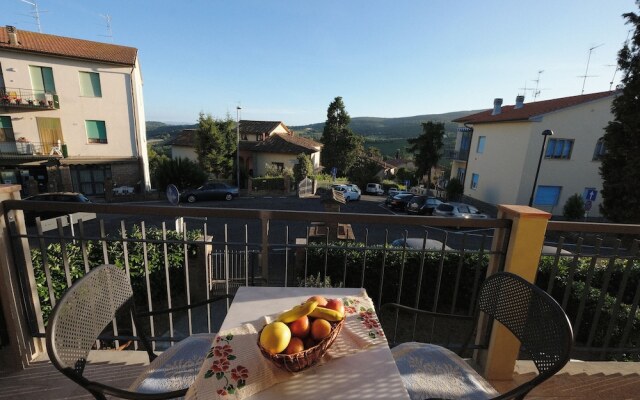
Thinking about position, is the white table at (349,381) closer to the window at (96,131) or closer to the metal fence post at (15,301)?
the metal fence post at (15,301)

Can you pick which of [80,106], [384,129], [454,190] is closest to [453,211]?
[454,190]

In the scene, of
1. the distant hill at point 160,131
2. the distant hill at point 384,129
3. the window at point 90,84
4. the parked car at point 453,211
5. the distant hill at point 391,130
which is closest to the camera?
the parked car at point 453,211

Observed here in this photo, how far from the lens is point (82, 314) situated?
137 cm

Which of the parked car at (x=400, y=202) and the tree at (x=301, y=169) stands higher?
the tree at (x=301, y=169)

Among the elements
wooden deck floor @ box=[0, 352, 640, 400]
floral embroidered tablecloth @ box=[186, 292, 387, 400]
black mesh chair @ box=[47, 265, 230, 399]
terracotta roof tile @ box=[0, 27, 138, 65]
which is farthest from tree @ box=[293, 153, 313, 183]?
floral embroidered tablecloth @ box=[186, 292, 387, 400]

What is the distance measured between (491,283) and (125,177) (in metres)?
23.6

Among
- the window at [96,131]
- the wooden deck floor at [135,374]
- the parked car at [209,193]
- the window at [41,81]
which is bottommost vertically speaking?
the parked car at [209,193]

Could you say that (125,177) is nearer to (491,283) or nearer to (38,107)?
(38,107)

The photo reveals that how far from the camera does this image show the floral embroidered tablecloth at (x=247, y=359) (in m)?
1.09

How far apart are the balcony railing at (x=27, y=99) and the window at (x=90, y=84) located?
1.47 m

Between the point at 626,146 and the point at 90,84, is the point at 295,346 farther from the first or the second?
the point at 90,84

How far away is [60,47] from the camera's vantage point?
57.8 ft

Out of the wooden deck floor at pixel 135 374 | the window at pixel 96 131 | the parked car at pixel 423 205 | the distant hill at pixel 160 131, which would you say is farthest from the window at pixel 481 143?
the distant hill at pixel 160 131

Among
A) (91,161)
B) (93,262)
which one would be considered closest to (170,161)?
(91,161)
